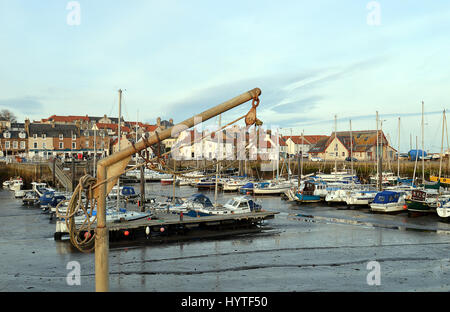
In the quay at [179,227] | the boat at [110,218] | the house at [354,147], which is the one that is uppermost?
the house at [354,147]

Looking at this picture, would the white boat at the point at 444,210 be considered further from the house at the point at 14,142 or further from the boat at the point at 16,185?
the house at the point at 14,142

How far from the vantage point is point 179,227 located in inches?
1122

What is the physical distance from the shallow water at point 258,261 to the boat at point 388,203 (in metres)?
6.32

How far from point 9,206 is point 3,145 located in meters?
69.2

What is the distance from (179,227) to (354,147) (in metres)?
78.5

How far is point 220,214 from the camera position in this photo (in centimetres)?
3238

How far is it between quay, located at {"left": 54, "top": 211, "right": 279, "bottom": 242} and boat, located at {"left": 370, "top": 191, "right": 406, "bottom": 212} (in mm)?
13219

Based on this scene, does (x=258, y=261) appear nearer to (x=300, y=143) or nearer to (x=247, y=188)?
(x=247, y=188)

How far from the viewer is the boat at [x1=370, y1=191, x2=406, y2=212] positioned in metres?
39.4

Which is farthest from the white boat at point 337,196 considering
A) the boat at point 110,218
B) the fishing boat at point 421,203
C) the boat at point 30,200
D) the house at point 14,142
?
the house at point 14,142

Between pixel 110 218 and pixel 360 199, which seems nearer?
pixel 110 218

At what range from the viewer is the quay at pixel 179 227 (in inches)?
1046

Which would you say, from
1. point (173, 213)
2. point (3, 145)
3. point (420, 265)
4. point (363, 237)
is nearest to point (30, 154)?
point (3, 145)

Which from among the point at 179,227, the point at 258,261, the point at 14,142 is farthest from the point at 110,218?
the point at 14,142
